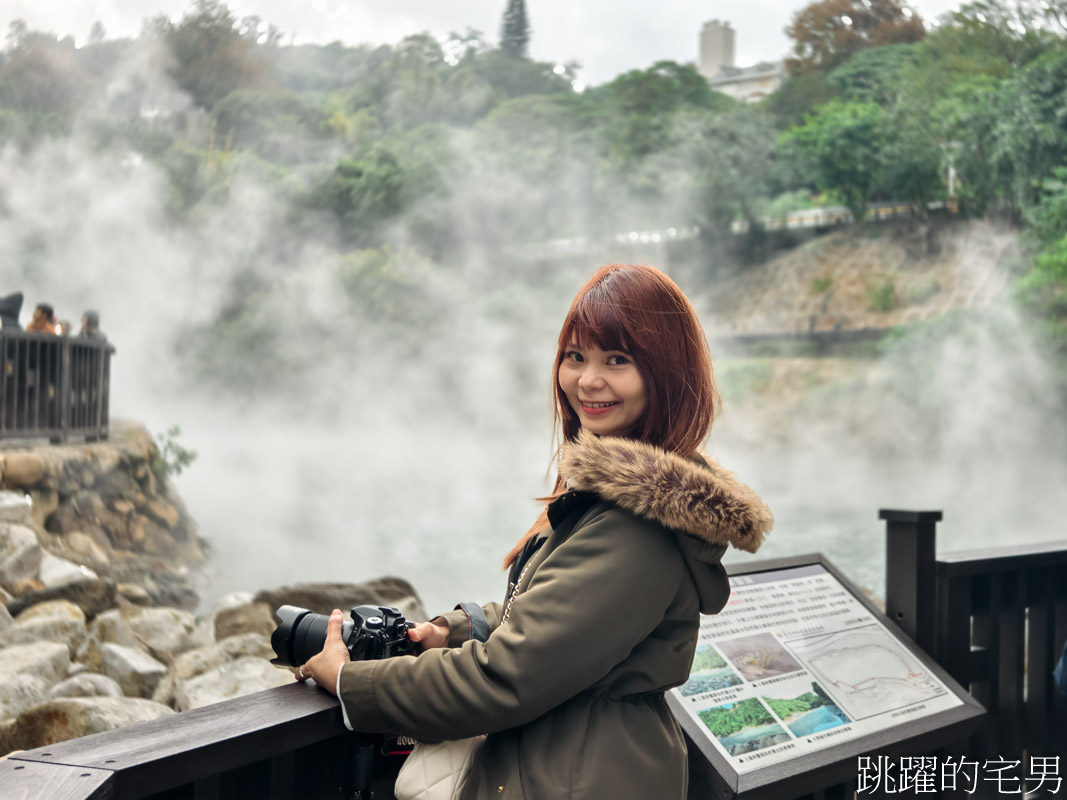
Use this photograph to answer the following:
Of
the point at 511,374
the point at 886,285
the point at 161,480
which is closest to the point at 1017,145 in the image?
the point at 886,285

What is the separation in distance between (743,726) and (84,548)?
7514 millimetres

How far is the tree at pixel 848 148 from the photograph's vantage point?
2241 cm

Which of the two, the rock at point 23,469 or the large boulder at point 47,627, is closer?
the large boulder at point 47,627

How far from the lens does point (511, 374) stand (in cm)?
2394

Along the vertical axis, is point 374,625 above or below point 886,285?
below

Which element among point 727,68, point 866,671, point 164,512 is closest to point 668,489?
point 866,671

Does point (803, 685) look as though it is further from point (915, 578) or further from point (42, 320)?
point (42, 320)

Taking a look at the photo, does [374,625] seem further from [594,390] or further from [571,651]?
[594,390]

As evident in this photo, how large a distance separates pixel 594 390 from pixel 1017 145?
2200 centimetres

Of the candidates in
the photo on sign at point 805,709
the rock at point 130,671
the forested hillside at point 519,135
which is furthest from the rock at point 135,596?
the forested hillside at point 519,135

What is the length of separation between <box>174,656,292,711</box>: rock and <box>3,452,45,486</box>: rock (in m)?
2.99

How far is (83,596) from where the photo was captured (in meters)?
5.80

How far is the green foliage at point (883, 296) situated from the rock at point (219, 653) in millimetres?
18713

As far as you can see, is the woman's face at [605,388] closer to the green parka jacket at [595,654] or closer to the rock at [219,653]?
the green parka jacket at [595,654]
